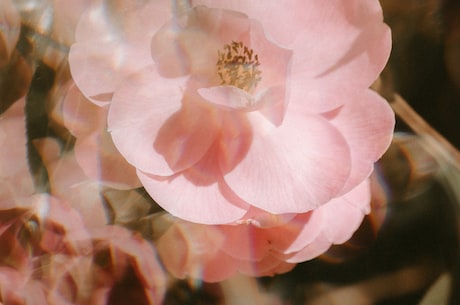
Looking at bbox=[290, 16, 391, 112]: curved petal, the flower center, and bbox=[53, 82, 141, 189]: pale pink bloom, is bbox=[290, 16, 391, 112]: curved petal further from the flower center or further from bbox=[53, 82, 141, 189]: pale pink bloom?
bbox=[53, 82, 141, 189]: pale pink bloom

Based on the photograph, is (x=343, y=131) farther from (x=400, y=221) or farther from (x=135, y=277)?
(x=135, y=277)

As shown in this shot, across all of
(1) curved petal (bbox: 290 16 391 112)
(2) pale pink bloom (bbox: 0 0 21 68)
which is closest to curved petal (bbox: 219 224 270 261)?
(1) curved petal (bbox: 290 16 391 112)

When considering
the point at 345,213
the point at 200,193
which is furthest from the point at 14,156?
the point at 345,213

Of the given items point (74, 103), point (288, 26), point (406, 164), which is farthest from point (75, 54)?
point (406, 164)

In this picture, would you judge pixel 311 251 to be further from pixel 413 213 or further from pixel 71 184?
pixel 71 184

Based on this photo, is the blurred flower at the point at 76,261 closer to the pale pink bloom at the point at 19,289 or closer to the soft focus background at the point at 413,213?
the pale pink bloom at the point at 19,289
